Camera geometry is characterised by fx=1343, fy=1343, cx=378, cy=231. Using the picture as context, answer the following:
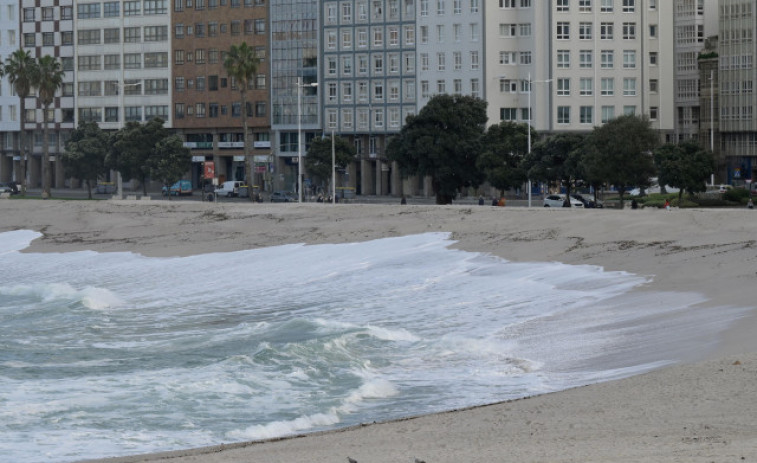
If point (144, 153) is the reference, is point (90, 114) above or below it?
above

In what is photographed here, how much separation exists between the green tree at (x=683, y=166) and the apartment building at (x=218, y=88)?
2447 inches

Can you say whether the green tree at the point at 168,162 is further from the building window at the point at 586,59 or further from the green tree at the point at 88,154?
the building window at the point at 586,59

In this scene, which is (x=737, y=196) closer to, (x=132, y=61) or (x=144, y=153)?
(x=144, y=153)

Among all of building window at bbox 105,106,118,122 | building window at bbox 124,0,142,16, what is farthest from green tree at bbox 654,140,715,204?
building window at bbox 105,106,118,122

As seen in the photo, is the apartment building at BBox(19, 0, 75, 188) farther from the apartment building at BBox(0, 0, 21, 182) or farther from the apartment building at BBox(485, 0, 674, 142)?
the apartment building at BBox(485, 0, 674, 142)

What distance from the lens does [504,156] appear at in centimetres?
10212

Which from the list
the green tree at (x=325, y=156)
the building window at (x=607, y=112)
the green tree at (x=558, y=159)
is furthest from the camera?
the building window at (x=607, y=112)

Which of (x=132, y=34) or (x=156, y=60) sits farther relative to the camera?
(x=132, y=34)

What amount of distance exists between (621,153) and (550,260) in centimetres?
4951

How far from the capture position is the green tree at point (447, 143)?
10250 centimetres

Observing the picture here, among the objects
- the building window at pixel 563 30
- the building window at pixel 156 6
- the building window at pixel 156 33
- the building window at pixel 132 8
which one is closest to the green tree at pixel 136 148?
the building window at pixel 156 33

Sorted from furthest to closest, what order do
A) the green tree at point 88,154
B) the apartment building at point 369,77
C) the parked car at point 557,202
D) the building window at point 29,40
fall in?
the building window at point 29,40 → the green tree at point 88,154 → the apartment building at point 369,77 → the parked car at point 557,202

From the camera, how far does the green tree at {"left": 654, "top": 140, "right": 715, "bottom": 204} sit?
98.3 metres

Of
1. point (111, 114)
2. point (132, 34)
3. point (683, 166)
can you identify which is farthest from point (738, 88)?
point (111, 114)
